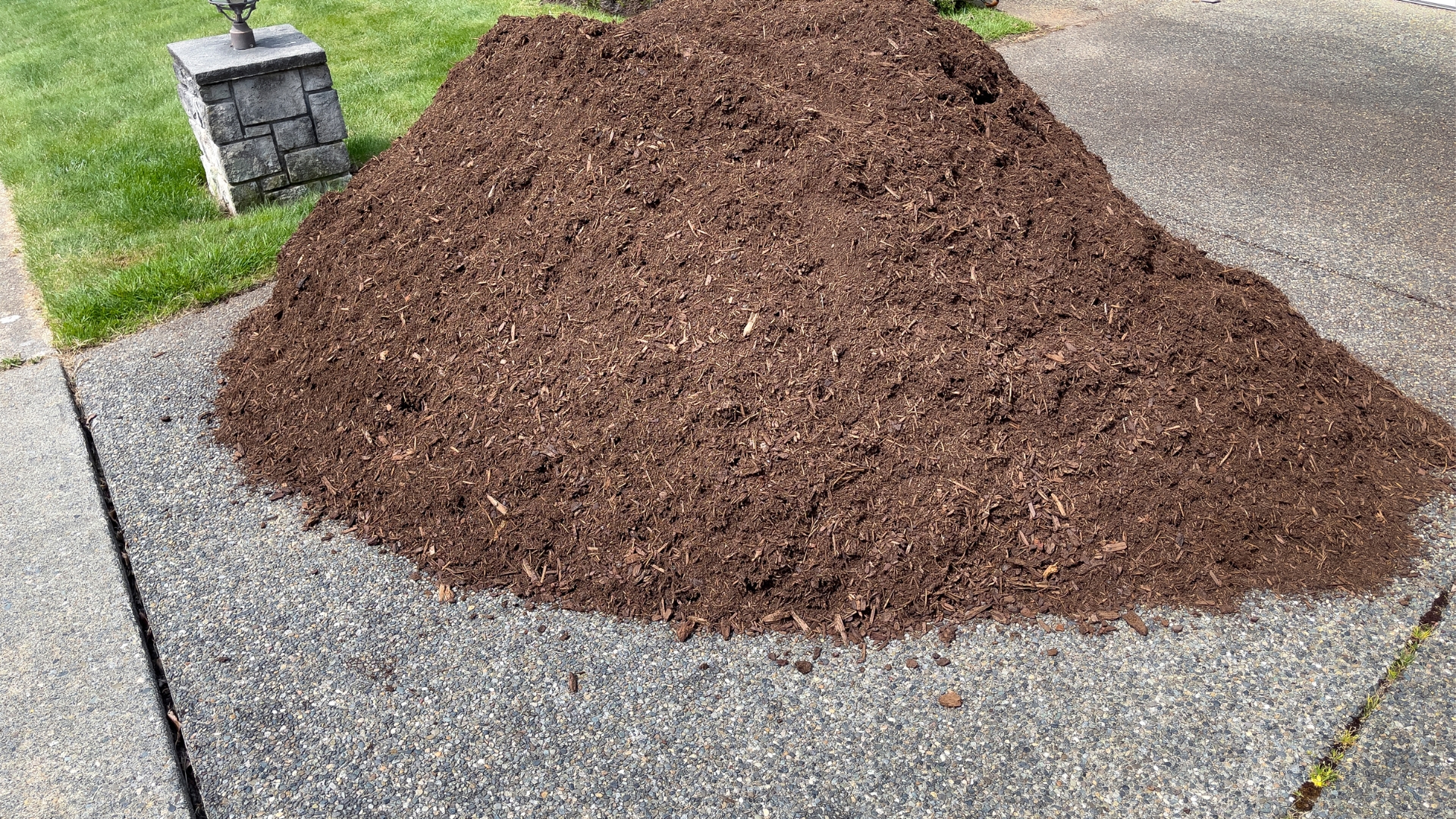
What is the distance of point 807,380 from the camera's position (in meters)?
3.27

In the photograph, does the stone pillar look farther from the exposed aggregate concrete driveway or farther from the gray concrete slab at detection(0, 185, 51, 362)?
the exposed aggregate concrete driveway

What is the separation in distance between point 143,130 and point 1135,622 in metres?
7.28

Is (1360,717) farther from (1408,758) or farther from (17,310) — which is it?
(17,310)

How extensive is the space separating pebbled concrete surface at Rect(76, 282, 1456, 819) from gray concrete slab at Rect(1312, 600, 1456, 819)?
0.09m

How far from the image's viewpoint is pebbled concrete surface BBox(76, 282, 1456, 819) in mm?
2473

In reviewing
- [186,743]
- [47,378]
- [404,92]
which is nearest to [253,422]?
[47,378]

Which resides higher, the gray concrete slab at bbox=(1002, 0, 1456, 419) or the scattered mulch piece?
the gray concrete slab at bbox=(1002, 0, 1456, 419)

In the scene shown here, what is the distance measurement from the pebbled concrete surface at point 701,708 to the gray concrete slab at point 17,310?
203cm

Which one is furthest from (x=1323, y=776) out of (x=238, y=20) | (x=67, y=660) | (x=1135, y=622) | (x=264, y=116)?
(x=238, y=20)

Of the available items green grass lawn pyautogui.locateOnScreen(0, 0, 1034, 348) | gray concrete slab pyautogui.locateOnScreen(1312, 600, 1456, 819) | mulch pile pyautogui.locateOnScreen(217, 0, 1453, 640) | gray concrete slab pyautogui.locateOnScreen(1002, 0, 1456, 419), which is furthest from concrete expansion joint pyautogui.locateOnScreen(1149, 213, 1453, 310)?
green grass lawn pyautogui.locateOnScreen(0, 0, 1034, 348)

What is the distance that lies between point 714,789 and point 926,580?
953 millimetres

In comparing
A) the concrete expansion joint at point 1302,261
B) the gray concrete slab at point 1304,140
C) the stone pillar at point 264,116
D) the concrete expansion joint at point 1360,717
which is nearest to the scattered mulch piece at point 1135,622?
the concrete expansion joint at point 1360,717

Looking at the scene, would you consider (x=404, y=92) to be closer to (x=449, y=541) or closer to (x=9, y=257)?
(x=9, y=257)

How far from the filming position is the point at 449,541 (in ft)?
10.7
